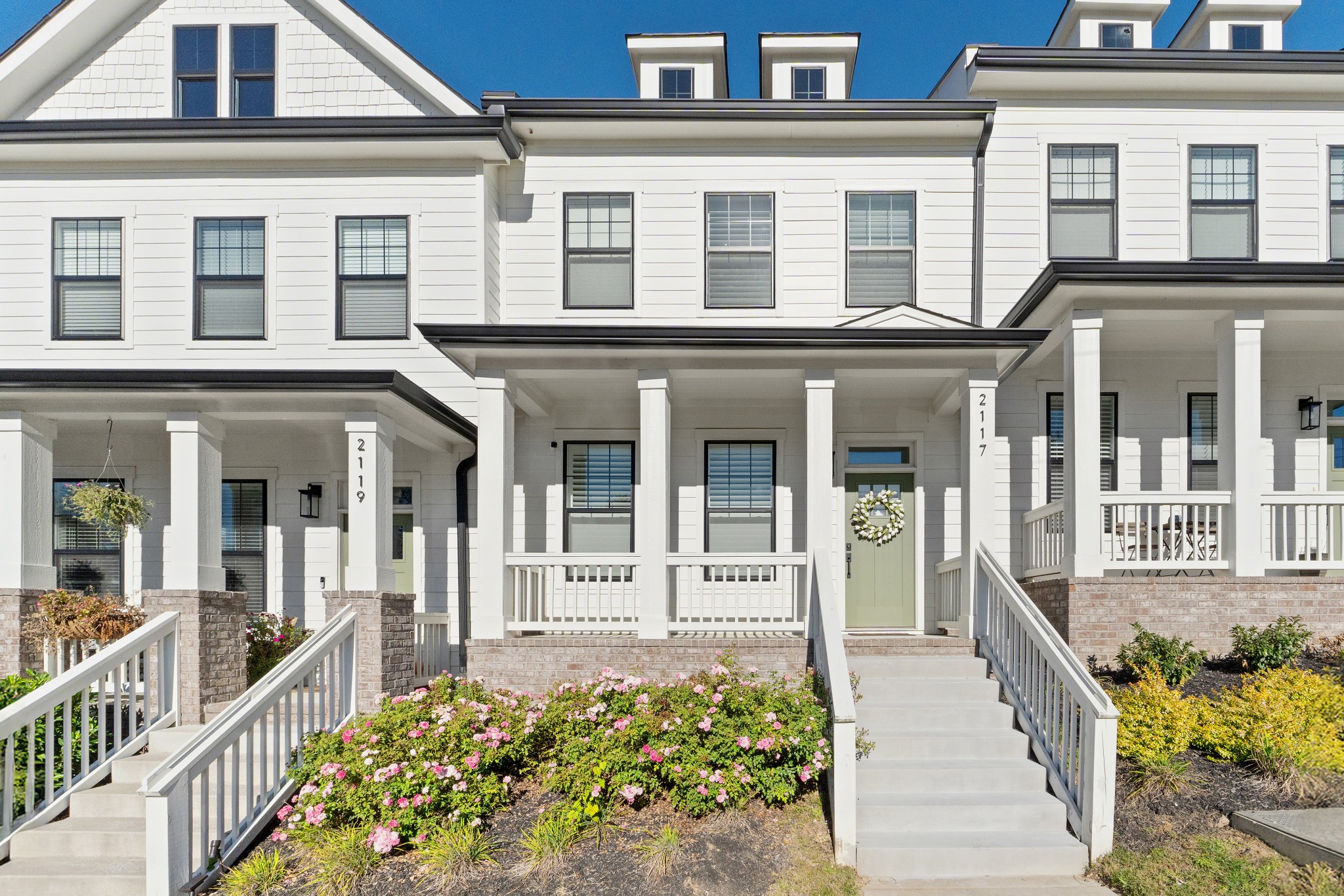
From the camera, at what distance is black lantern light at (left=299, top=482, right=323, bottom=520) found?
34.9 feet

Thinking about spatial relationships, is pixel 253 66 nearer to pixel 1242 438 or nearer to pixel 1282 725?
pixel 1242 438

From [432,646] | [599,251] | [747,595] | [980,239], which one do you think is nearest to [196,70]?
[599,251]

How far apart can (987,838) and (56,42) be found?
502 inches

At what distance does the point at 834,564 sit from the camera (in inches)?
412

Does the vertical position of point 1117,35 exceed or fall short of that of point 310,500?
it exceeds it

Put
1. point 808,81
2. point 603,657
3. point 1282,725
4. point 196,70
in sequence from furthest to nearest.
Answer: point 808,81 → point 196,70 → point 603,657 → point 1282,725

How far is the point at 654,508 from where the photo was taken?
858 cm

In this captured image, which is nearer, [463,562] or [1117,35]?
[463,562]

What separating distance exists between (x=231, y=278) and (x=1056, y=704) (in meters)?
9.80

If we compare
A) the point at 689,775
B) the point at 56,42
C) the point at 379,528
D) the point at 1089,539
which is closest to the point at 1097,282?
the point at 1089,539

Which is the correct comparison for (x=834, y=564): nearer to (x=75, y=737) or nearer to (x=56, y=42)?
(x=75, y=737)

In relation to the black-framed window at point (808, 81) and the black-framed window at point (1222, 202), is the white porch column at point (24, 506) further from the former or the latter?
the black-framed window at point (1222, 202)

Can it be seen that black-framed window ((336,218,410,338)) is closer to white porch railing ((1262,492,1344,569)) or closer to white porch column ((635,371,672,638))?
white porch column ((635,371,672,638))

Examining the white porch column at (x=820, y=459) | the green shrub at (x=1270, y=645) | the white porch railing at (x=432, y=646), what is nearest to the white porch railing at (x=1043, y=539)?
the green shrub at (x=1270, y=645)
